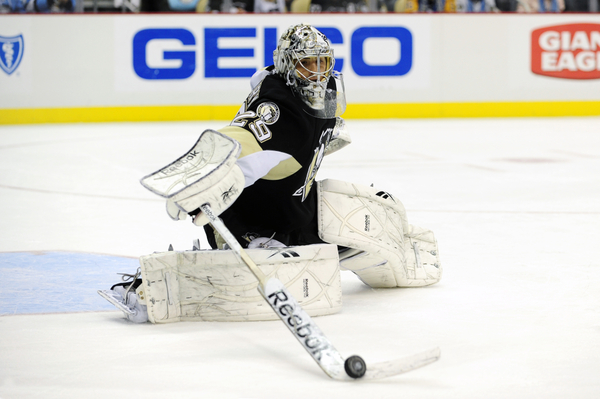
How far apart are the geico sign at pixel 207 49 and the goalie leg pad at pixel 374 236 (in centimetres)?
649

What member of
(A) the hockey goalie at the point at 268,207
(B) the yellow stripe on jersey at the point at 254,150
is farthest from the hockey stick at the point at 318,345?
(B) the yellow stripe on jersey at the point at 254,150

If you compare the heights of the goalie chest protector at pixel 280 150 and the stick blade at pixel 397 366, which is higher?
the goalie chest protector at pixel 280 150

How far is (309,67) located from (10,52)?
713cm

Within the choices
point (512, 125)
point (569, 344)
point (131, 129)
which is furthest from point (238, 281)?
point (512, 125)

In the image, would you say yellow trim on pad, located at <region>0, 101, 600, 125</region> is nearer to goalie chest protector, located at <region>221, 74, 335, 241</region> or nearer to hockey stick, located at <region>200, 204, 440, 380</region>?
goalie chest protector, located at <region>221, 74, 335, 241</region>

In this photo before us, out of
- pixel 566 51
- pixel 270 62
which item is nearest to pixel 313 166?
pixel 270 62

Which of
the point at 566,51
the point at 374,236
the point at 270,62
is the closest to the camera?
the point at 374,236

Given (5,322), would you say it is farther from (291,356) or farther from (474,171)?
(474,171)

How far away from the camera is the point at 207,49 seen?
929 cm

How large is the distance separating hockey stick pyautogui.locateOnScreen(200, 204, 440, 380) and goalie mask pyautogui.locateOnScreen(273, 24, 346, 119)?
494 millimetres

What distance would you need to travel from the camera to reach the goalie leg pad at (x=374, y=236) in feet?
8.59

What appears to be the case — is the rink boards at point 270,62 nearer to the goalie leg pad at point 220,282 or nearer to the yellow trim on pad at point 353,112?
the yellow trim on pad at point 353,112

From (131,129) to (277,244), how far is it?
639 centimetres

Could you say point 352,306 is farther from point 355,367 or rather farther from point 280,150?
point 355,367
